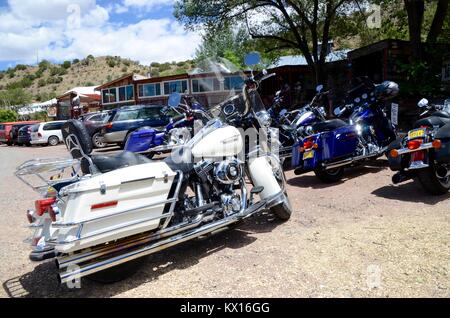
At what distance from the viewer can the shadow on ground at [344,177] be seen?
727cm

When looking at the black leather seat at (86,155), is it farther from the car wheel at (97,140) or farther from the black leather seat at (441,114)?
the car wheel at (97,140)

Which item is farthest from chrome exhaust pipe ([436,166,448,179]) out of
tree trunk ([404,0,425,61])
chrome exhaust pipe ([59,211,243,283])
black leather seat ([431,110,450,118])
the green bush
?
the green bush

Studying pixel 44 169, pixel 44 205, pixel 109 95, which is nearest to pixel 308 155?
pixel 44 169

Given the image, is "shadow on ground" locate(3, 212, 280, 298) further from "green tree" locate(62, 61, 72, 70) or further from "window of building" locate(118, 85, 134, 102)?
"green tree" locate(62, 61, 72, 70)

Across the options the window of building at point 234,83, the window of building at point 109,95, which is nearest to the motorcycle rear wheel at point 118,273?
the window of building at point 234,83

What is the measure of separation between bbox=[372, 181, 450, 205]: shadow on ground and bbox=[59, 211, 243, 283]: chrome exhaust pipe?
281 cm

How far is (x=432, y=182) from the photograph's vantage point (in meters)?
5.61

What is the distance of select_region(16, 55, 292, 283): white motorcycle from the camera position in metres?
3.19

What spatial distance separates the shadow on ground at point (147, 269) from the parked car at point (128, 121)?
1195 centimetres

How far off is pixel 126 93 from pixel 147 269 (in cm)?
2756

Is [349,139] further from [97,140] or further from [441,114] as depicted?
[97,140]
